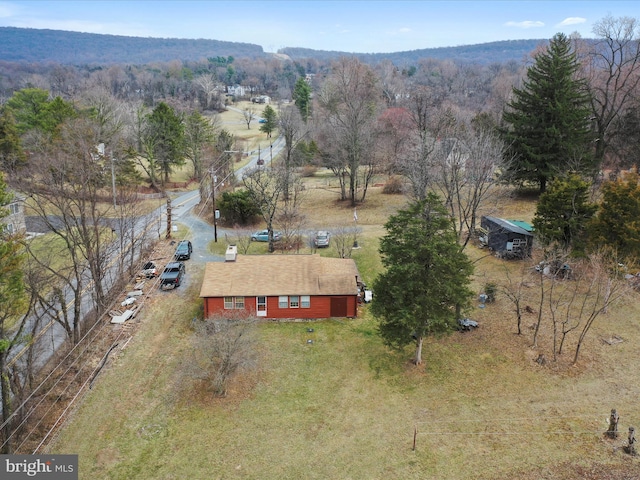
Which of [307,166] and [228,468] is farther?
[307,166]

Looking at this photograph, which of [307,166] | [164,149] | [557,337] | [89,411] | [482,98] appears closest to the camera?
[89,411]

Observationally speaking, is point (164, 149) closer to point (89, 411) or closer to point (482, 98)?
point (89, 411)

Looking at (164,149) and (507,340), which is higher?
(164,149)

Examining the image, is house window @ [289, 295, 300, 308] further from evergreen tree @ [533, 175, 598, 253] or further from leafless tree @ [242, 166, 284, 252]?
evergreen tree @ [533, 175, 598, 253]

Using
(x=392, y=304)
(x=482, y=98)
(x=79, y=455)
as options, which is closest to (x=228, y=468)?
(x=79, y=455)

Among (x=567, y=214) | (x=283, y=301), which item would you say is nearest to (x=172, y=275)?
(x=283, y=301)

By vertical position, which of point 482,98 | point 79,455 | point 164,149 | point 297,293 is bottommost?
point 79,455

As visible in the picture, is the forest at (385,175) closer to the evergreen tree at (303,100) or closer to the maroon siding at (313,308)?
the maroon siding at (313,308)

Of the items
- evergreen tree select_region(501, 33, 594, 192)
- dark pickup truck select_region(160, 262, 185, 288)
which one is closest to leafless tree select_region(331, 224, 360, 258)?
dark pickup truck select_region(160, 262, 185, 288)
